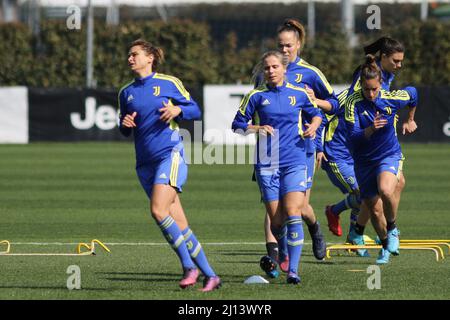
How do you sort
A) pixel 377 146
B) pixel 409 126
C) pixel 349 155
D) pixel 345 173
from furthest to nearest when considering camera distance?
1. pixel 349 155
2. pixel 345 173
3. pixel 409 126
4. pixel 377 146

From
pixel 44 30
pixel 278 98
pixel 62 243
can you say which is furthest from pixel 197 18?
pixel 278 98

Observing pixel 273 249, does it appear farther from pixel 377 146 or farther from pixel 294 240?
pixel 377 146

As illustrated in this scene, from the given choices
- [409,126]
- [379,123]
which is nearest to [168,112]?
[379,123]

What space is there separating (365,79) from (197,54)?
81.0 ft

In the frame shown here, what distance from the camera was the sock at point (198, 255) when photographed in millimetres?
9320

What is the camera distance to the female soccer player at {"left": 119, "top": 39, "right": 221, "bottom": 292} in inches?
368

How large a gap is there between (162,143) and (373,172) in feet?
9.31

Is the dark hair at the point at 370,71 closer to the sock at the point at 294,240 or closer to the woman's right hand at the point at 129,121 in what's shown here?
the sock at the point at 294,240

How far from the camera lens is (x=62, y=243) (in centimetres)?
1342

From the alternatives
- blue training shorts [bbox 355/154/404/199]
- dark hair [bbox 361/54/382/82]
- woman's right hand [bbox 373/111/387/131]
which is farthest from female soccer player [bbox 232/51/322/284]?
blue training shorts [bbox 355/154/404/199]

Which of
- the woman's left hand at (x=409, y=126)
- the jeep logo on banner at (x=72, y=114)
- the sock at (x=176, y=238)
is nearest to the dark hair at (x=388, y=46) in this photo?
the woman's left hand at (x=409, y=126)

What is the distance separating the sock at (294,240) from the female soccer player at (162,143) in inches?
32.0

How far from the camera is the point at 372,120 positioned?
448 inches

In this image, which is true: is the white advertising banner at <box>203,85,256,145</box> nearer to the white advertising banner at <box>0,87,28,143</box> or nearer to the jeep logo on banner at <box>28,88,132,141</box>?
the jeep logo on banner at <box>28,88,132,141</box>
